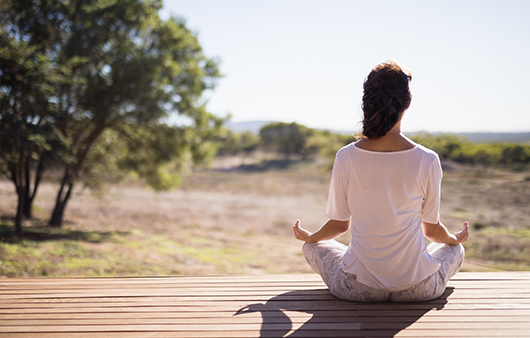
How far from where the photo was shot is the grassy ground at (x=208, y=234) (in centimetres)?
728

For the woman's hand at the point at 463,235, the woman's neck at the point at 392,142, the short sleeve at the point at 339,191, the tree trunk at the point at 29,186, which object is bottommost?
the tree trunk at the point at 29,186

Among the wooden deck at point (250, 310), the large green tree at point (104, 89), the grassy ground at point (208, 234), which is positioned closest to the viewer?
the wooden deck at point (250, 310)

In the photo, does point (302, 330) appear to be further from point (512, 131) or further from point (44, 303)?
point (512, 131)

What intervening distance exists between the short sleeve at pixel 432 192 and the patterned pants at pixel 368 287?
36 centimetres

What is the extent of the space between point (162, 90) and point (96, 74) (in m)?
1.77

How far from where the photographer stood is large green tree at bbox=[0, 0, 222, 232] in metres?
7.00

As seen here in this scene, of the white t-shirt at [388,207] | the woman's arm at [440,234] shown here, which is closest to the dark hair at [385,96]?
the white t-shirt at [388,207]

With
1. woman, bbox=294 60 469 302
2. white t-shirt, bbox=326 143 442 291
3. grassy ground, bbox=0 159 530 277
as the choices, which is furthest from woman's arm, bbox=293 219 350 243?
grassy ground, bbox=0 159 530 277

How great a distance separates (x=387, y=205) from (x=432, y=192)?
0.96 feet

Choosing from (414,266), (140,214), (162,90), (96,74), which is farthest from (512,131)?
(140,214)

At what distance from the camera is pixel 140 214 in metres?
16.8

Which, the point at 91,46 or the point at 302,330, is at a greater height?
the point at 91,46

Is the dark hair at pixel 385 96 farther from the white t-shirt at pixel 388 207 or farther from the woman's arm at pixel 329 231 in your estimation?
the woman's arm at pixel 329 231

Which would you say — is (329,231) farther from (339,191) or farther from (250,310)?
(250,310)
